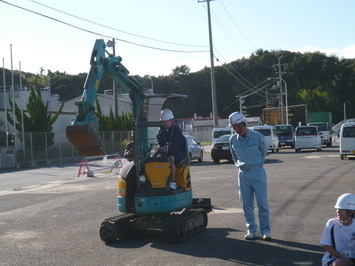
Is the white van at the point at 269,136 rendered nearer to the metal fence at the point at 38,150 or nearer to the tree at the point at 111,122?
the metal fence at the point at 38,150

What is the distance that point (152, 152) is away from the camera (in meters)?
9.35

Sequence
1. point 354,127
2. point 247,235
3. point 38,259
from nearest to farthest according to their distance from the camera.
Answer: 1. point 38,259
2. point 247,235
3. point 354,127

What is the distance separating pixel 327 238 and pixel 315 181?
11454mm

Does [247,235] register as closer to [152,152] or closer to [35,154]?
[152,152]

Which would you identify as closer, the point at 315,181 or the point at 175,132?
the point at 175,132

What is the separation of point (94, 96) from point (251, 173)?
3041mm

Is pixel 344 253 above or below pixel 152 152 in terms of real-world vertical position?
below

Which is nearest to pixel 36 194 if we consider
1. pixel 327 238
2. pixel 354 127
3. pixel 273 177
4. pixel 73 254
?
pixel 273 177

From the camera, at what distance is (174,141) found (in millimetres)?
8641

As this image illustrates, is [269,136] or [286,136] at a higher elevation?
[269,136]

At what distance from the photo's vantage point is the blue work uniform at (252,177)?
26.8ft

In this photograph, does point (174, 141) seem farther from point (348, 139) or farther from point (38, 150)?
point (38, 150)

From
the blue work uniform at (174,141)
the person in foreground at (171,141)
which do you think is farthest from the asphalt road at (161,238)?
the blue work uniform at (174,141)

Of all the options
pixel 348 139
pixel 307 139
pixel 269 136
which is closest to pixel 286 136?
pixel 307 139
